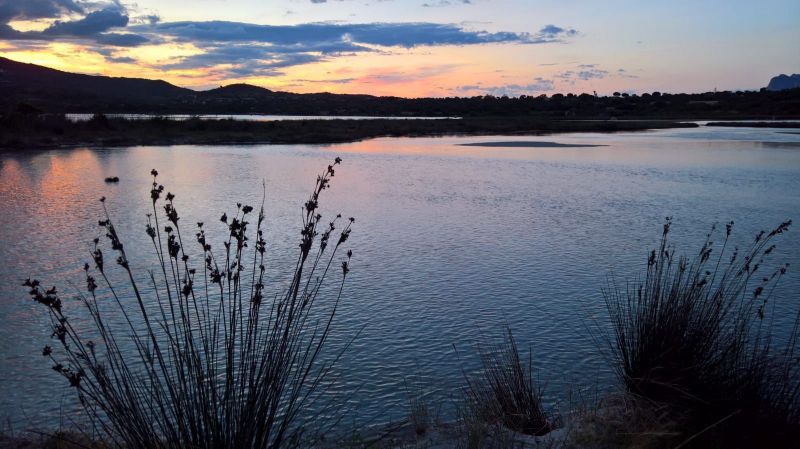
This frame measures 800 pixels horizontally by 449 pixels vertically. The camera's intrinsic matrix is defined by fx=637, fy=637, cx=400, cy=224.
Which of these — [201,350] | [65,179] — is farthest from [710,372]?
[65,179]

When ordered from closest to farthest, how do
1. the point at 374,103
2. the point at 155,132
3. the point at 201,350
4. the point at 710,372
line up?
1. the point at 710,372
2. the point at 201,350
3. the point at 155,132
4. the point at 374,103

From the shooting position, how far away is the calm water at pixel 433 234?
5.41 m

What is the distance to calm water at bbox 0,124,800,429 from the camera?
5.41 meters

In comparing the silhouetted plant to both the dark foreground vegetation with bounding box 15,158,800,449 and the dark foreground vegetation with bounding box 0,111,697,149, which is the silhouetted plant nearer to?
the dark foreground vegetation with bounding box 15,158,800,449

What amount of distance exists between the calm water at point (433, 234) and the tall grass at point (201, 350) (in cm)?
42

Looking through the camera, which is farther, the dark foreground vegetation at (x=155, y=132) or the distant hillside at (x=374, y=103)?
the distant hillside at (x=374, y=103)

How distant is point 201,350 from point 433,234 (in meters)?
5.86

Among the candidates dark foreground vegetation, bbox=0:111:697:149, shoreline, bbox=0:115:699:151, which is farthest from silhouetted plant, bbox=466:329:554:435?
dark foreground vegetation, bbox=0:111:697:149

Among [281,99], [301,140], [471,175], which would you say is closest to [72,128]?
[301,140]

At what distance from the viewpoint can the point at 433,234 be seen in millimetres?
10836

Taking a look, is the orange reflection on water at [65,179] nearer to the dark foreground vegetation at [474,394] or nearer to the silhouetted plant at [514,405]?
the dark foreground vegetation at [474,394]

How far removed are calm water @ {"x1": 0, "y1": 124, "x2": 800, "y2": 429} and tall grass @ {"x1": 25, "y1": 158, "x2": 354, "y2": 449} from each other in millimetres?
418

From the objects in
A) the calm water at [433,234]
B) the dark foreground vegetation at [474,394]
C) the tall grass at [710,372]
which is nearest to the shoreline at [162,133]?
the calm water at [433,234]

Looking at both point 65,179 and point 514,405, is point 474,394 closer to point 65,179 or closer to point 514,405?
point 514,405
